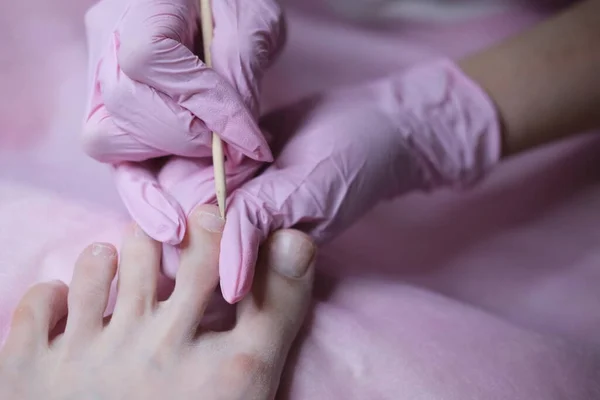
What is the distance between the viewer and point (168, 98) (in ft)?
2.04

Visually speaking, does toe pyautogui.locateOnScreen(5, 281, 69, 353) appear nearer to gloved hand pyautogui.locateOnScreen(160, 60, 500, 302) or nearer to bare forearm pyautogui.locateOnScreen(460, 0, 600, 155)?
gloved hand pyautogui.locateOnScreen(160, 60, 500, 302)

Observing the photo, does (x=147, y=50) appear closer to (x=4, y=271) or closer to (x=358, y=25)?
(x=4, y=271)

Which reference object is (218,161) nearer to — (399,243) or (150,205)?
(150,205)

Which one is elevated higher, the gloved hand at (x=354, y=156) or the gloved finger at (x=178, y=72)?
the gloved finger at (x=178, y=72)

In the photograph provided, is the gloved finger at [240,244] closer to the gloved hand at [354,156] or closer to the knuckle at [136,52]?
the gloved hand at [354,156]

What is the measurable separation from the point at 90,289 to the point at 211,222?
0.43 ft

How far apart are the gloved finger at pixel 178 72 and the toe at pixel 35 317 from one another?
0.22 m

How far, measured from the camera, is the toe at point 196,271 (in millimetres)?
590

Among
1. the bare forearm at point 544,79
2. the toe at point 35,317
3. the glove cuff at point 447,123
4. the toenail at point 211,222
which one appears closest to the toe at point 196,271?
the toenail at point 211,222

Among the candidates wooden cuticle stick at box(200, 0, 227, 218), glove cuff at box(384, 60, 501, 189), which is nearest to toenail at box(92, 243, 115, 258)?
wooden cuticle stick at box(200, 0, 227, 218)

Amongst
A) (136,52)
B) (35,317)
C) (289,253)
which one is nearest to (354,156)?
(289,253)

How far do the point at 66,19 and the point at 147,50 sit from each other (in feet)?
1.38

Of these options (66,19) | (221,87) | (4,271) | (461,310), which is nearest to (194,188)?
(221,87)

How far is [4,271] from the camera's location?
2.13 ft
